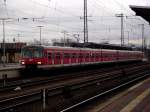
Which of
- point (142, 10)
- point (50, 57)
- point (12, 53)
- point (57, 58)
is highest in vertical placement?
point (142, 10)

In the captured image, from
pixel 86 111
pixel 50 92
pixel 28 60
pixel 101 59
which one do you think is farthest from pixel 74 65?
pixel 86 111

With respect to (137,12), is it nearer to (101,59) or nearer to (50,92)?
(50,92)

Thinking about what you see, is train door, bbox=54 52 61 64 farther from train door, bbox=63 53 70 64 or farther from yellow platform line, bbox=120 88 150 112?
yellow platform line, bbox=120 88 150 112

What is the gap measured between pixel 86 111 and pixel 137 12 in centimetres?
1147

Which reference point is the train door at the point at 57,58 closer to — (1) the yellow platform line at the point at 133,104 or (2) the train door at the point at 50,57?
(2) the train door at the point at 50,57

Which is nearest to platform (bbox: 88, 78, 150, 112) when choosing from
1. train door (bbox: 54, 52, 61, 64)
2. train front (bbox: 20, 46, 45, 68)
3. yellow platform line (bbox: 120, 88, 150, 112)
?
yellow platform line (bbox: 120, 88, 150, 112)

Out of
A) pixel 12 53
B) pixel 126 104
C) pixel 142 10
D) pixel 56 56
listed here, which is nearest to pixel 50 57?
pixel 56 56

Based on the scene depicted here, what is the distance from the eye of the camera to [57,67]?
124ft

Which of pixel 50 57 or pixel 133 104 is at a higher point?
pixel 50 57

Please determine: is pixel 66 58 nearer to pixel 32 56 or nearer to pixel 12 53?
pixel 32 56

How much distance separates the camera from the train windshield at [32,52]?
116ft

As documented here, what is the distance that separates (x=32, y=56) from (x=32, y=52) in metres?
0.40

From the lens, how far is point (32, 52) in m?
36.2

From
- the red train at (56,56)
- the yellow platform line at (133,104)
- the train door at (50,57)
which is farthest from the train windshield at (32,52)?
the yellow platform line at (133,104)
